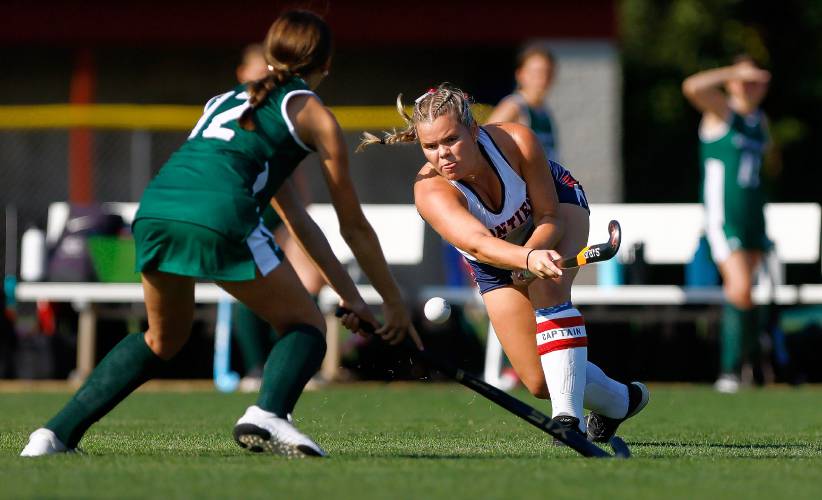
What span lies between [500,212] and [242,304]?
9.77 feet

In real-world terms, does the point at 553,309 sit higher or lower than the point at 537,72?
lower

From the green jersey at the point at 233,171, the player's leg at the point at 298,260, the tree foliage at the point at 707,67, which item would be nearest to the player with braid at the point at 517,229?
the green jersey at the point at 233,171

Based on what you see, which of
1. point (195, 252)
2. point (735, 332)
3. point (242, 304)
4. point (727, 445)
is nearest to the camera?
point (195, 252)

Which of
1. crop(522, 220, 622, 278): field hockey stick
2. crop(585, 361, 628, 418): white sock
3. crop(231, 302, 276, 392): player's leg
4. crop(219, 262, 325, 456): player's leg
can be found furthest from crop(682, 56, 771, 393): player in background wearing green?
crop(219, 262, 325, 456): player's leg

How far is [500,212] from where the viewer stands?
5676 millimetres

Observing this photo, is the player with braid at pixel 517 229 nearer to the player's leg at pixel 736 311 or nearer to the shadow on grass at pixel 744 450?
the shadow on grass at pixel 744 450

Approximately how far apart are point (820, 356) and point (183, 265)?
7749mm

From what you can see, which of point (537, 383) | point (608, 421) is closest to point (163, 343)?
point (537, 383)

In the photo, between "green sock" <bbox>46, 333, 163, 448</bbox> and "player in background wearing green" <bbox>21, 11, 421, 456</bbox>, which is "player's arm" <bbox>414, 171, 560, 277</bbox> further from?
"green sock" <bbox>46, 333, 163, 448</bbox>

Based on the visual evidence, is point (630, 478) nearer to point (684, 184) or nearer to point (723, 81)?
point (723, 81)

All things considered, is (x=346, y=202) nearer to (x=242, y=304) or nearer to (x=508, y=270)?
(x=508, y=270)

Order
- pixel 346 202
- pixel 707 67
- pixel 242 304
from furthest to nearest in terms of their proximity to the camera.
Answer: pixel 707 67
pixel 242 304
pixel 346 202

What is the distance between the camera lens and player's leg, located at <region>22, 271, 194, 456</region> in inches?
195

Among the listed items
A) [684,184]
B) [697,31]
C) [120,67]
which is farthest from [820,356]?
[697,31]
